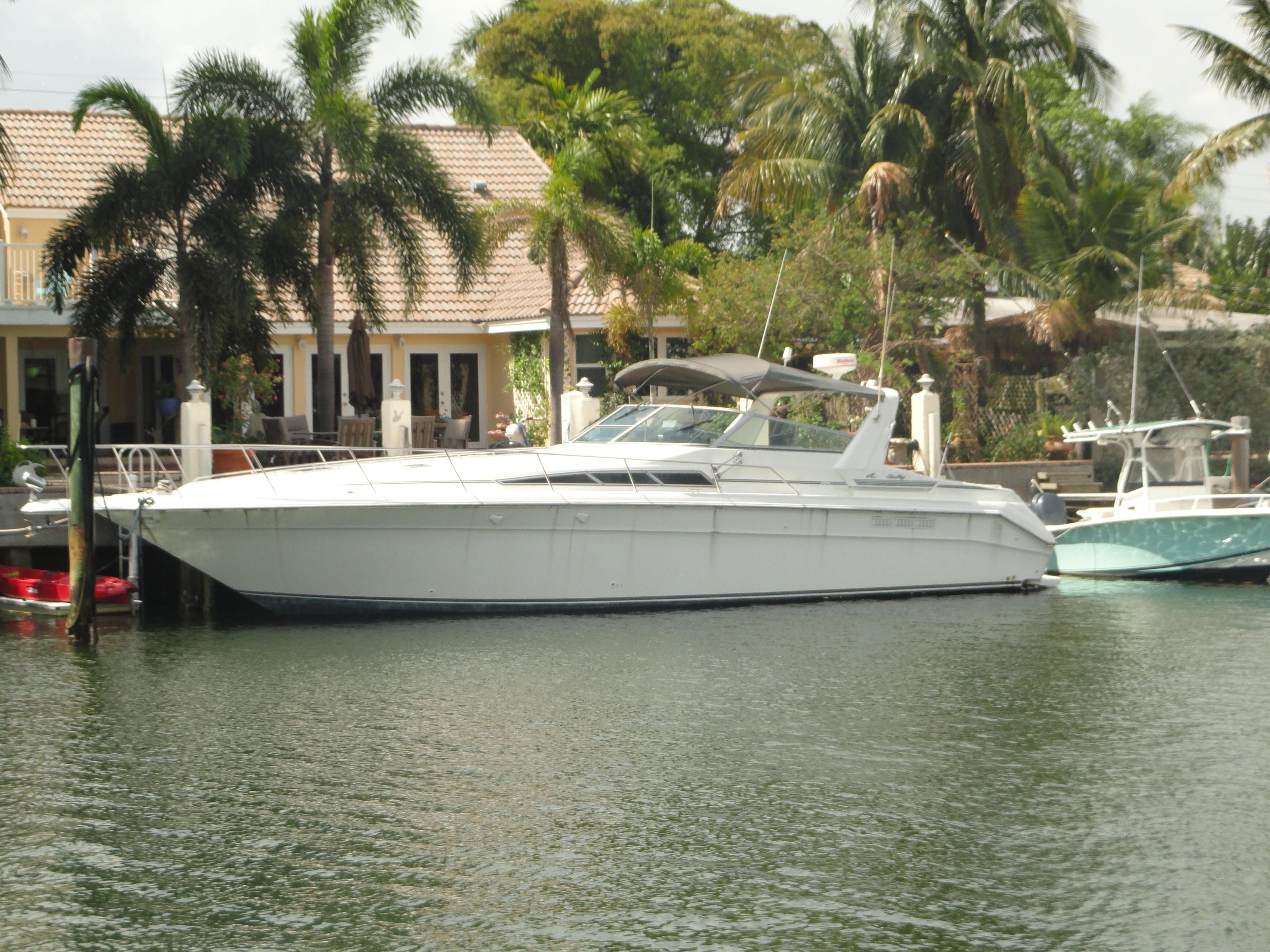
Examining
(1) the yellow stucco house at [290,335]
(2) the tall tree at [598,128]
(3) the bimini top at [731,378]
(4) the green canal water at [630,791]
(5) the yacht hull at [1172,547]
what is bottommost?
(4) the green canal water at [630,791]

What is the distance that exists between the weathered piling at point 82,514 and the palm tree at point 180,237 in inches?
241

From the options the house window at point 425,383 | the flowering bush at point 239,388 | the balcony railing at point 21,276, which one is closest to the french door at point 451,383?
the house window at point 425,383

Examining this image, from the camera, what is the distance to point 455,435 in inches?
869

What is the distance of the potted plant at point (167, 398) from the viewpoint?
23.2 m

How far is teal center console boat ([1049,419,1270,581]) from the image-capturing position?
1739 centimetres

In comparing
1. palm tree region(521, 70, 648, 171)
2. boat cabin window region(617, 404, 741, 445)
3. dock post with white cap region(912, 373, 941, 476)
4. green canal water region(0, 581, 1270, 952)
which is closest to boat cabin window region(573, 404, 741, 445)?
boat cabin window region(617, 404, 741, 445)

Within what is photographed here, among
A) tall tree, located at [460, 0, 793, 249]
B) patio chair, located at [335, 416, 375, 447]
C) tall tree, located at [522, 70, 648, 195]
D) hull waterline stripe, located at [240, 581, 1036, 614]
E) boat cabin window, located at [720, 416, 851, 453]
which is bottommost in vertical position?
hull waterline stripe, located at [240, 581, 1036, 614]

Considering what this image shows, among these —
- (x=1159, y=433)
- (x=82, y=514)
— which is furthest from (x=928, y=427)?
(x=82, y=514)

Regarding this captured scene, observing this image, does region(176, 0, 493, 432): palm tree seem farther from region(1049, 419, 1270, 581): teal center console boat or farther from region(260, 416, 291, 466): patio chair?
region(1049, 419, 1270, 581): teal center console boat

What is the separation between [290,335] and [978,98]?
14.1m

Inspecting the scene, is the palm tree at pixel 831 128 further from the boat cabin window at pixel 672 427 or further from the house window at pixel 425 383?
the boat cabin window at pixel 672 427

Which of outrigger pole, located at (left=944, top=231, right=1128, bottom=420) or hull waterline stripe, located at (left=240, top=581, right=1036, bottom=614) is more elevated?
outrigger pole, located at (left=944, top=231, right=1128, bottom=420)

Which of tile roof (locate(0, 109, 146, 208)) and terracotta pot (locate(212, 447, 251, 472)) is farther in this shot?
tile roof (locate(0, 109, 146, 208))

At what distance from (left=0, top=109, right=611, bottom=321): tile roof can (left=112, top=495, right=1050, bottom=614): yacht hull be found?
1146 cm
